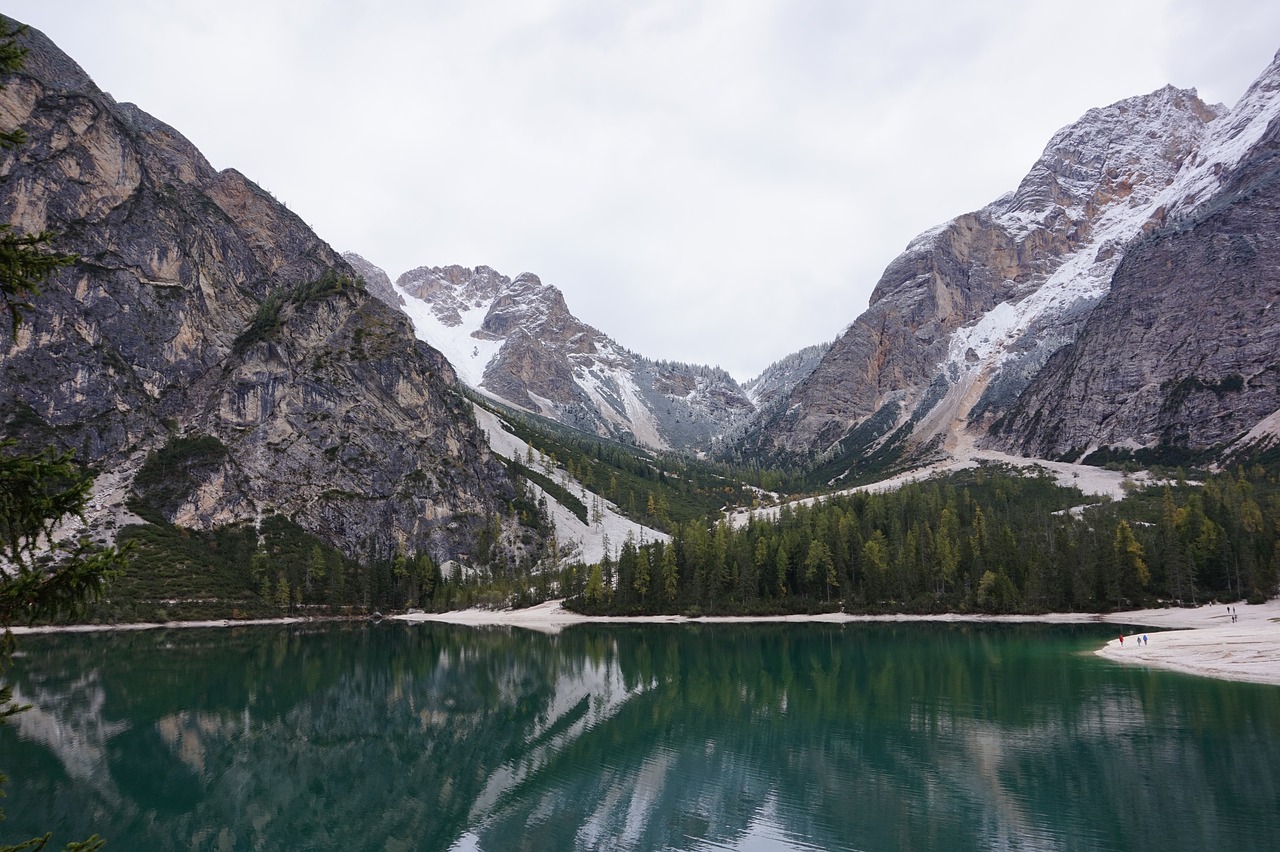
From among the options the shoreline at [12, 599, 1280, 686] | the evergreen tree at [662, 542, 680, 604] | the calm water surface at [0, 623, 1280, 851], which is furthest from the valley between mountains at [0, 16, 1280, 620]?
the calm water surface at [0, 623, 1280, 851]

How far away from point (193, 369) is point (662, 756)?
566 feet

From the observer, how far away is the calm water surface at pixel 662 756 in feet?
88.5

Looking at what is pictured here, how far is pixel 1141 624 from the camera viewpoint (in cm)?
8744

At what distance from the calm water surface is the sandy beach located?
3637 millimetres

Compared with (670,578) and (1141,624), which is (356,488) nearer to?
(670,578)

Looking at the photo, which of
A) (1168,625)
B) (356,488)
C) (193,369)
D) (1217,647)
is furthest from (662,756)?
(193,369)

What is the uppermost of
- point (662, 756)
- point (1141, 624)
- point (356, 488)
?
point (356, 488)

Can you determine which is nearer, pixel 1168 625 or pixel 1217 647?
pixel 1217 647

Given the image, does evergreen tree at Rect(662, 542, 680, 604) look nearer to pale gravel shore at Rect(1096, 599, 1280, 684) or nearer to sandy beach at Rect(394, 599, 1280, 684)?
sandy beach at Rect(394, 599, 1280, 684)

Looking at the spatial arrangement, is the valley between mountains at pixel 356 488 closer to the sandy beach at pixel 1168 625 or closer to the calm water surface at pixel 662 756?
the sandy beach at pixel 1168 625

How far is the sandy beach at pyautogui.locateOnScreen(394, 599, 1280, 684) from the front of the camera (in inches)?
2084

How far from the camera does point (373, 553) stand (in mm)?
158000

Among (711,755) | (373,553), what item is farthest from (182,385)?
(711,755)

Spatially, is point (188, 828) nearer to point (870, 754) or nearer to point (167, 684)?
point (870, 754)
